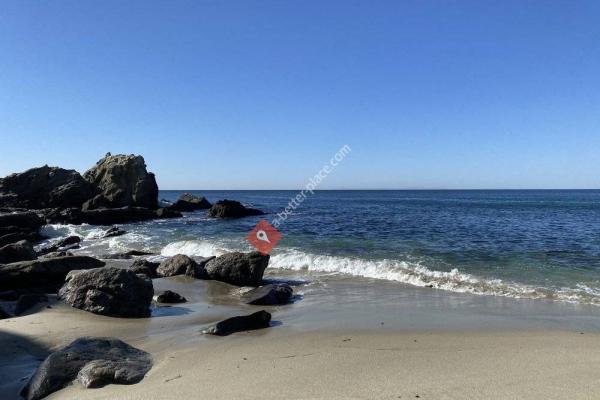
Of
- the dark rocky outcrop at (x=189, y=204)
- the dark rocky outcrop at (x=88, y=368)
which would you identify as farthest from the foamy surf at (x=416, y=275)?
the dark rocky outcrop at (x=189, y=204)

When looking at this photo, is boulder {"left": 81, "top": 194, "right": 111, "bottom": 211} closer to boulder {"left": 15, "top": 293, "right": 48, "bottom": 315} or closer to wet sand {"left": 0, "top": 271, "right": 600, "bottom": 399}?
boulder {"left": 15, "top": 293, "right": 48, "bottom": 315}

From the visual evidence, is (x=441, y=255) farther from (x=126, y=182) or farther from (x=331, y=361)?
(x=126, y=182)

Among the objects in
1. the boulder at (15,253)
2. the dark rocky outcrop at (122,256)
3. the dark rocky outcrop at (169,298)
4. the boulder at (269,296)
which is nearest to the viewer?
the boulder at (269,296)

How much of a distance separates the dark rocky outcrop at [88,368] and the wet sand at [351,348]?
0.17m

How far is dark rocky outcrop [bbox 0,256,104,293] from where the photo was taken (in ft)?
37.5

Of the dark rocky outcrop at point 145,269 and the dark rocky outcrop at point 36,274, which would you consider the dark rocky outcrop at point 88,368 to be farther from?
the dark rocky outcrop at point 145,269

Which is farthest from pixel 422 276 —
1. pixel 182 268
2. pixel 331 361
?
pixel 331 361

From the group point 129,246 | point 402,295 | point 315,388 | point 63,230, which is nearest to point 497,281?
point 402,295

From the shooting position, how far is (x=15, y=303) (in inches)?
385

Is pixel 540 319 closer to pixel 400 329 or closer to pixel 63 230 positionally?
pixel 400 329

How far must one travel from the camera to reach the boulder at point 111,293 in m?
9.24

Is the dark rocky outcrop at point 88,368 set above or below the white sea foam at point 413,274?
above

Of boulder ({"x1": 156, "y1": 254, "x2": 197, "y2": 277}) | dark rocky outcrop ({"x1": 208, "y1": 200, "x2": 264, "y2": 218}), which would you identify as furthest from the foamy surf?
dark rocky outcrop ({"x1": 208, "y1": 200, "x2": 264, "y2": 218})

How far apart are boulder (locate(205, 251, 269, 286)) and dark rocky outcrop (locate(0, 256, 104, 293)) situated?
4256 mm
